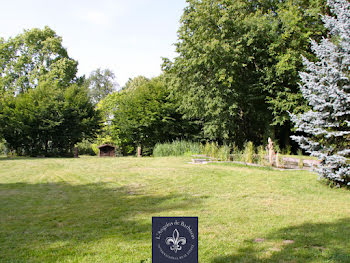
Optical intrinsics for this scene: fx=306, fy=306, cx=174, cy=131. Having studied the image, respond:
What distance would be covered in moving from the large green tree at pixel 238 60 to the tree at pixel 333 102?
29.3 feet

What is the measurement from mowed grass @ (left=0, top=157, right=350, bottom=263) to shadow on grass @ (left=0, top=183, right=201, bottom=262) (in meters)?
0.01

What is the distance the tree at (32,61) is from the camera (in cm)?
3688

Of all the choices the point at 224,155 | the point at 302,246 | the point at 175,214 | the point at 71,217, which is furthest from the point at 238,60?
the point at 302,246

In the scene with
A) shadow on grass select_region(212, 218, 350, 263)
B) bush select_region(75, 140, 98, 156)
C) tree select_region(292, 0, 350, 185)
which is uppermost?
tree select_region(292, 0, 350, 185)

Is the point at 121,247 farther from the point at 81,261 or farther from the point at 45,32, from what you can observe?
the point at 45,32

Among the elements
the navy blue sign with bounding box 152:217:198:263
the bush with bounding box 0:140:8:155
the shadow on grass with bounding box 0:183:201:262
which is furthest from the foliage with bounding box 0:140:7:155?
the navy blue sign with bounding box 152:217:198:263

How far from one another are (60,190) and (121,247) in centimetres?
534

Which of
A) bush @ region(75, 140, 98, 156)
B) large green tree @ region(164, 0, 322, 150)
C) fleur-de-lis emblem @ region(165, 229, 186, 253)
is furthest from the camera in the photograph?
bush @ region(75, 140, 98, 156)

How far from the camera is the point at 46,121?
22.7 m

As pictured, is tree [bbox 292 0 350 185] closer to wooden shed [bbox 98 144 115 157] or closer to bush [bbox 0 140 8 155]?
wooden shed [bbox 98 144 115 157]

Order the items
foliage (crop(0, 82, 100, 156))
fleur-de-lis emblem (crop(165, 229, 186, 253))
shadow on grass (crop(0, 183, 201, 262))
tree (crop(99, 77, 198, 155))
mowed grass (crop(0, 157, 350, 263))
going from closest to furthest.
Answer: fleur-de-lis emblem (crop(165, 229, 186, 253))
mowed grass (crop(0, 157, 350, 263))
shadow on grass (crop(0, 183, 201, 262))
foliage (crop(0, 82, 100, 156))
tree (crop(99, 77, 198, 155))

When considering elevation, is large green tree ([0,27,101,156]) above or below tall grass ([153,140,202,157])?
above

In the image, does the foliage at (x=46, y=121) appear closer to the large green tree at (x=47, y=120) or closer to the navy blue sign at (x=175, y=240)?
the large green tree at (x=47, y=120)

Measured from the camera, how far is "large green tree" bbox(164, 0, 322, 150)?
18656 mm
